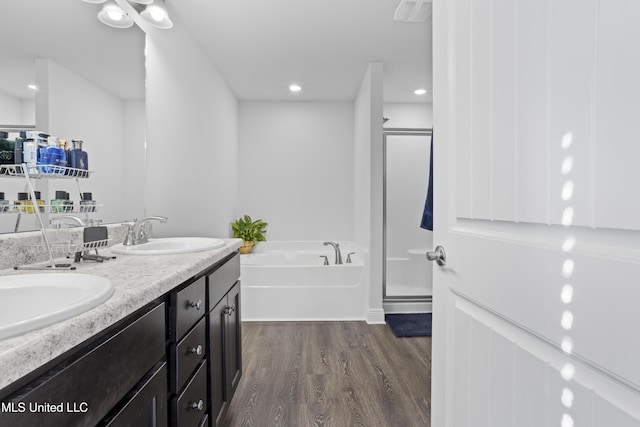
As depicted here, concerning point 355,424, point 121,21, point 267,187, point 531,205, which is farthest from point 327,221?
point 531,205

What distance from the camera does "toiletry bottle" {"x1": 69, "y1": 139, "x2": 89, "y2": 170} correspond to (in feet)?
4.05

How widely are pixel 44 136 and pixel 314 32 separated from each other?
200cm

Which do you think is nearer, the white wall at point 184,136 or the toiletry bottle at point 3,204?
the toiletry bottle at point 3,204

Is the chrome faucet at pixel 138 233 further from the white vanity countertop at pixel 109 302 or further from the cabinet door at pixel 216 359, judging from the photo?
the cabinet door at pixel 216 359

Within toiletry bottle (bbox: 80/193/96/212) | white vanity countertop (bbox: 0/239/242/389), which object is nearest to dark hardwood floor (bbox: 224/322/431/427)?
white vanity countertop (bbox: 0/239/242/389)

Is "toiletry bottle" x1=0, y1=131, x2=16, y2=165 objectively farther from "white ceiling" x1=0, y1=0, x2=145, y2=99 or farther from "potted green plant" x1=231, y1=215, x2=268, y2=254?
"potted green plant" x1=231, y1=215, x2=268, y2=254

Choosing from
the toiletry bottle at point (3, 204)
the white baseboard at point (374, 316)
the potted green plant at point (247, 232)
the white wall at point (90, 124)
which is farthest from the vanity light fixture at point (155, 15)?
the white baseboard at point (374, 316)

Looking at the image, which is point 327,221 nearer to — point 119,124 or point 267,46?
point 267,46

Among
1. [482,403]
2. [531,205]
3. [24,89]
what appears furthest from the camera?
[24,89]

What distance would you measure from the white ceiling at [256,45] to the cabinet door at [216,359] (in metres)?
1.05

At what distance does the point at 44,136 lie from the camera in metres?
1.11

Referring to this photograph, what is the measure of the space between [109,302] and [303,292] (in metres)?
2.49

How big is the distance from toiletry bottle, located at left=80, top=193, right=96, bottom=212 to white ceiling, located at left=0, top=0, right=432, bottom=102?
430 mm

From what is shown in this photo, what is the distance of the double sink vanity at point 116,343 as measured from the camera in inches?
18.0
